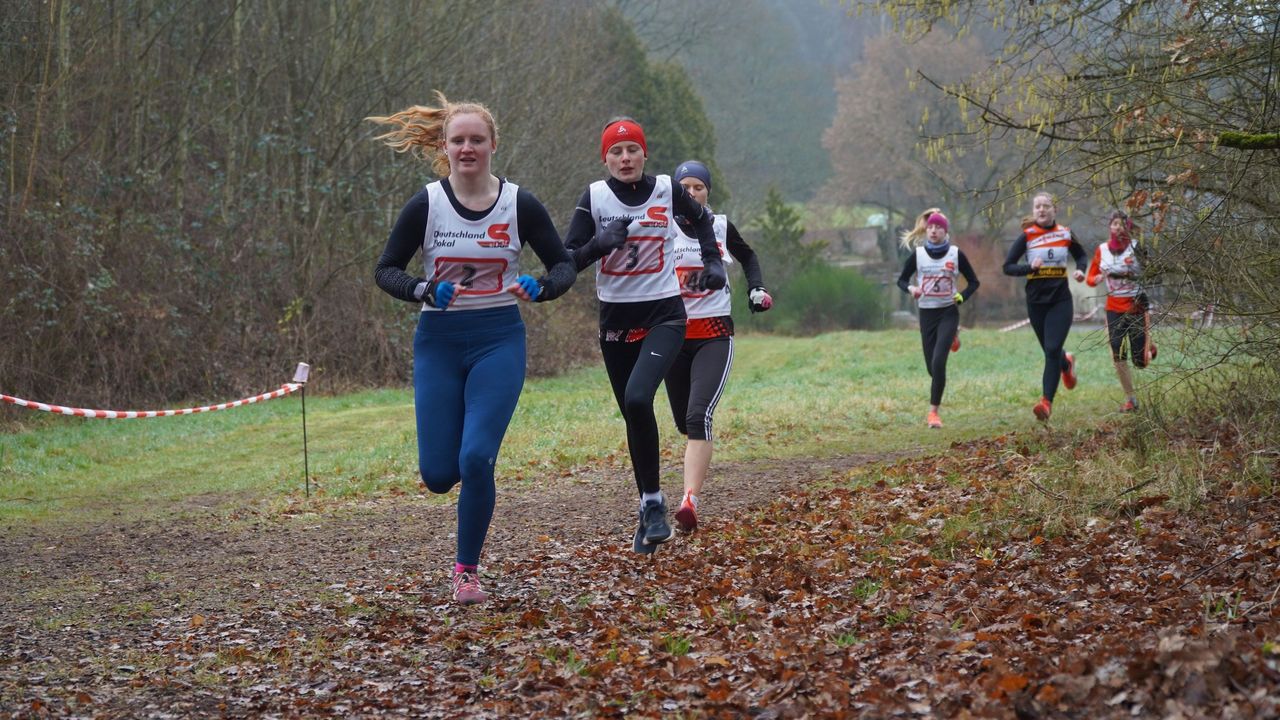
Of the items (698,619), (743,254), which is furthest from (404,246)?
(743,254)

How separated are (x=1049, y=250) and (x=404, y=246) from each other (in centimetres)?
817

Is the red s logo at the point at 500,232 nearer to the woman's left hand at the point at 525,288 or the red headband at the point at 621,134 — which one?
the woman's left hand at the point at 525,288

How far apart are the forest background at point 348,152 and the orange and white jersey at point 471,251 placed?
3.09 m

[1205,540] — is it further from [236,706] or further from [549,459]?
[549,459]

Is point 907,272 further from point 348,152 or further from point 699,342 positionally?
point 348,152

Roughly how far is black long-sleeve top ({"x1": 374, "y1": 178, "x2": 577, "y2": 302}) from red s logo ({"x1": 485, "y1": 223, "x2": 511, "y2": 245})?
0.07 m

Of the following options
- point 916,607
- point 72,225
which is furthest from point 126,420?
point 916,607

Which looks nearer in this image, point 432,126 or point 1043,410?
point 432,126

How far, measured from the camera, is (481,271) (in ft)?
21.4

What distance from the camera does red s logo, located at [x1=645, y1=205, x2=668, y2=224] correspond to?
23.8 feet

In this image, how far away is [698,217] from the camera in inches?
304

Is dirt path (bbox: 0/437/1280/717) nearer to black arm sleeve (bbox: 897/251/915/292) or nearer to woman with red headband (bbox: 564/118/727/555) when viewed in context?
woman with red headband (bbox: 564/118/727/555)

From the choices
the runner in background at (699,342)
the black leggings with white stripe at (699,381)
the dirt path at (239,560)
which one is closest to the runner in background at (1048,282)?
the dirt path at (239,560)

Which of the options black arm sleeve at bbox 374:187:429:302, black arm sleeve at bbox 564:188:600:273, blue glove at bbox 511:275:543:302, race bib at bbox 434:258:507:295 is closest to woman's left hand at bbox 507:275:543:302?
blue glove at bbox 511:275:543:302
